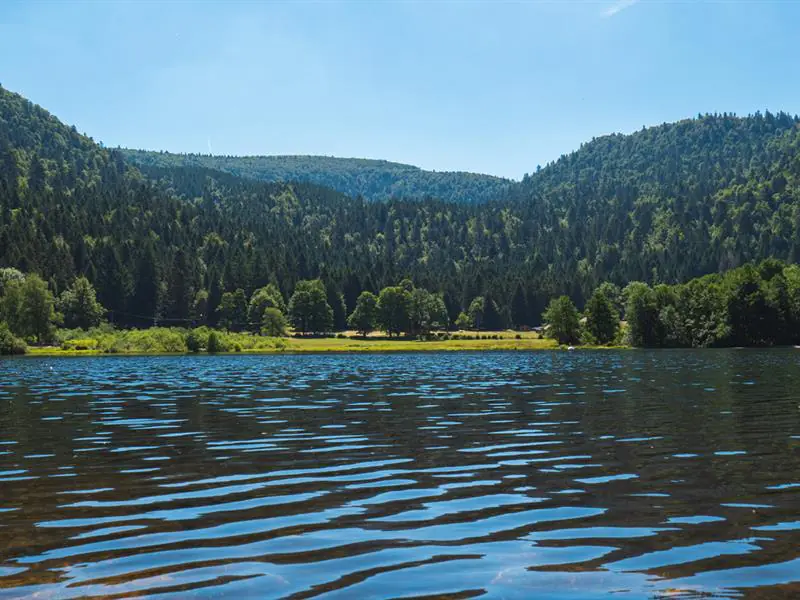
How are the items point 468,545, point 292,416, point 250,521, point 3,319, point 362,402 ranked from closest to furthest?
point 468,545 < point 250,521 < point 292,416 < point 362,402 < point 3,319

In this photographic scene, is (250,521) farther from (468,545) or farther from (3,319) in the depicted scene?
(3,319)

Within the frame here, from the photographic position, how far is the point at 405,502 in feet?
59.2

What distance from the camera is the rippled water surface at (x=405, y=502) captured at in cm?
1224

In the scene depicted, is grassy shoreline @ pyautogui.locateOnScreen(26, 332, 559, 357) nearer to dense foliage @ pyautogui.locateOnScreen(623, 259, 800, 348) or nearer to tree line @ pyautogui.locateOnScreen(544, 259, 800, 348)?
tree line @ pyautogui.locateOnScreen(544, 259, 800, 348)

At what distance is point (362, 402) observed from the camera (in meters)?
45.4

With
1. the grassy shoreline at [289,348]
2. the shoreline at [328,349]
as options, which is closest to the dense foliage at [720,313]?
the shoreline at [328,349]

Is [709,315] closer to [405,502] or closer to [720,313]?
[720,313]

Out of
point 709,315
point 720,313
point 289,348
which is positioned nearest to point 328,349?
point 289,348

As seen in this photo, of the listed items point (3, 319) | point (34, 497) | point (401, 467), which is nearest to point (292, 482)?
point (401, 467)

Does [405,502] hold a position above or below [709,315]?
below

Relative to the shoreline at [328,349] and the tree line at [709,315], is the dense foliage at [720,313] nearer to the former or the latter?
the tree line at [709,315]

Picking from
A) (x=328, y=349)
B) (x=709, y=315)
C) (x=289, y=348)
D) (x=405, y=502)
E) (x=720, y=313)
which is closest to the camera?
(x=405, y=502)

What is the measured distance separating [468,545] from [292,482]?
7833 mm

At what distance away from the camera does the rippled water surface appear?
12.2m
